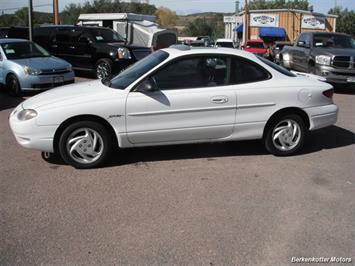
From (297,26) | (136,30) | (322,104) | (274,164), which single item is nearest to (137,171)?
(274,164)

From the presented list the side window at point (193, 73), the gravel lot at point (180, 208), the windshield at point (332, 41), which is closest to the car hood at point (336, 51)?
the windshield at point (332, 41)

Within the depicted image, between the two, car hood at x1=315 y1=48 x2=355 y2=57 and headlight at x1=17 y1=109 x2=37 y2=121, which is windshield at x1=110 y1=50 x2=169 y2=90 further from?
car hood at x1=315 y1=48 x2=355 y2=57

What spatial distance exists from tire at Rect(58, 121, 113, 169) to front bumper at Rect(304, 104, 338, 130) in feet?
9.40

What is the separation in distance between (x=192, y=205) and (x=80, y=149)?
1.82 metres

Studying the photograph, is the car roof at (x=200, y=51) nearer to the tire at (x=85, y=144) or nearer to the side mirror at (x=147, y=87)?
the side mirror at (x=147, y=87)

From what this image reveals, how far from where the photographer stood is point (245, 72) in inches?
249

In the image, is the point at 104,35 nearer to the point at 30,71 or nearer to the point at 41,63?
the point at 41,63

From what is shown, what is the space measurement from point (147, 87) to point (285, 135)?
211 cm

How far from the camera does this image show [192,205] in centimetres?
476

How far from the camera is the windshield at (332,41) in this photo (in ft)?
47.0

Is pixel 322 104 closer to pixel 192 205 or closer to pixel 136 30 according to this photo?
pixel 192 205

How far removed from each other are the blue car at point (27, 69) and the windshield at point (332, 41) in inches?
300

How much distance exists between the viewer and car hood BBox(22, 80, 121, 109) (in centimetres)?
582

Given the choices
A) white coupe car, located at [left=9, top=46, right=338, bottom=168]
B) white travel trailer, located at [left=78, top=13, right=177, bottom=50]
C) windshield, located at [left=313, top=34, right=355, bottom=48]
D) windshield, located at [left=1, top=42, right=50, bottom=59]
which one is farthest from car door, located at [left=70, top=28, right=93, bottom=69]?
white coupe car, located at [left=9, top=46, right=338, bottom=168]
